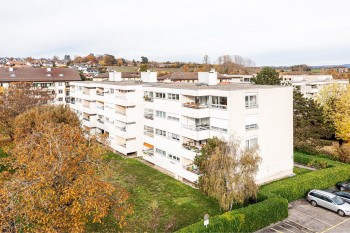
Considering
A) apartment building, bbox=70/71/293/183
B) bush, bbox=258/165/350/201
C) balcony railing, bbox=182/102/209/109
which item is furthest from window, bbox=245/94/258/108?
bush, bbox=258/165/350/201

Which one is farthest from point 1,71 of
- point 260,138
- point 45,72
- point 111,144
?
point 260,138

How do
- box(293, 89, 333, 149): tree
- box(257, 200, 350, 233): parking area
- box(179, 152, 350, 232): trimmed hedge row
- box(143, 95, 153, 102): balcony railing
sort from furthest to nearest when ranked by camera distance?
box(293, 89, 333, 149): tree, box(143, 95, 153, 102): balcony railing, box(257, 200, 350, 233): parking area, box(179, 152, 350, 232): trimmed hedge row

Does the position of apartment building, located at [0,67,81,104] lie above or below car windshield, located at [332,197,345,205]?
above

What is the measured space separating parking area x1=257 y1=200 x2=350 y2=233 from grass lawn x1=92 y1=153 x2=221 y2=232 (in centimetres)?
569

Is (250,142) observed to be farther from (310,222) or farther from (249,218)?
(249,218)

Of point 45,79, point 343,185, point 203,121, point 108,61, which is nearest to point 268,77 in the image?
point 343,185

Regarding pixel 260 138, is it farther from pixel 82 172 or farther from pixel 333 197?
pixel 82 172

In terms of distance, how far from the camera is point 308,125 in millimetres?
46969

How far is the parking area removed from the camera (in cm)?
2519

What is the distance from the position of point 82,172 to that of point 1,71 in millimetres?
77564

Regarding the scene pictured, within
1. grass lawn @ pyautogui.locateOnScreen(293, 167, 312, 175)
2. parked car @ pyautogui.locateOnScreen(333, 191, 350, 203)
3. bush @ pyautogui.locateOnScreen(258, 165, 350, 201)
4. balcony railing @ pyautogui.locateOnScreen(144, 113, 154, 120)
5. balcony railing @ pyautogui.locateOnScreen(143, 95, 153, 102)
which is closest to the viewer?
bush @ pyautogui.locateOnScreen(258, 165, 350, 201)

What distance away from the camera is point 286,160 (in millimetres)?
35969

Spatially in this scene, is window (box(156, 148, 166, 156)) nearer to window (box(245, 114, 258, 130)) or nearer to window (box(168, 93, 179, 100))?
window (box(168, 93, 179, 100))

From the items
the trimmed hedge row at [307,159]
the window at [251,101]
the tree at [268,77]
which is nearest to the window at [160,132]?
the window at [251,101]
